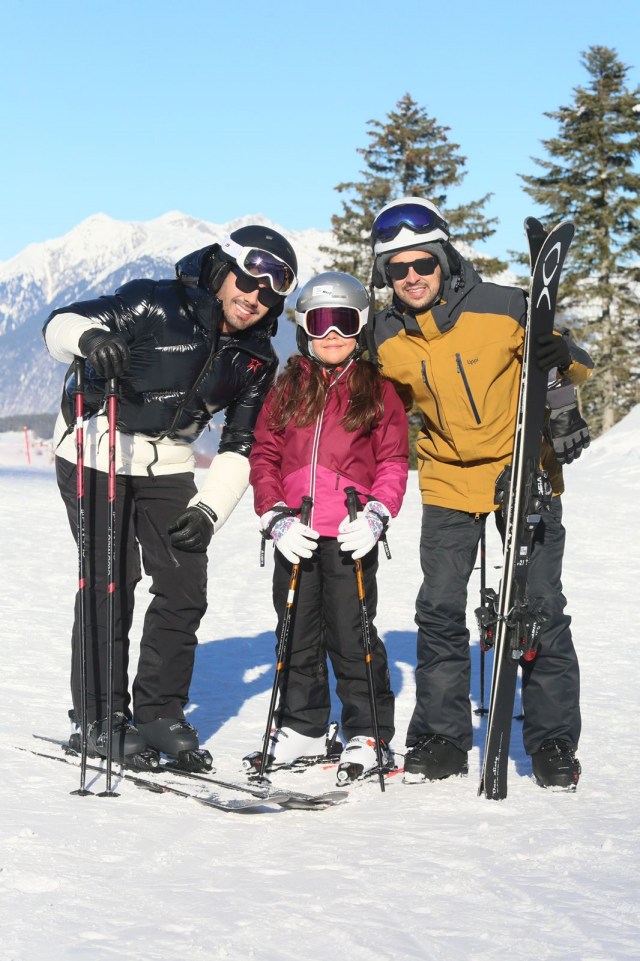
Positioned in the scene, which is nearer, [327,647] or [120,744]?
[120,744]

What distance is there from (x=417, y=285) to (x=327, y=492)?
0.95 meters

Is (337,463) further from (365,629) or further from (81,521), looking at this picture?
(81,521)

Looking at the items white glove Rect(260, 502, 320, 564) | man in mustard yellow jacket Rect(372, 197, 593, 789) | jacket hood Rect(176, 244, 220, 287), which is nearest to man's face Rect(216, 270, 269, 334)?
jacket hood Rect(176, 244, 220, 287)

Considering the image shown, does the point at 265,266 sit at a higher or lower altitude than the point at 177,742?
higher

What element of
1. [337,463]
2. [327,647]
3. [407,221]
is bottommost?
[327,647]

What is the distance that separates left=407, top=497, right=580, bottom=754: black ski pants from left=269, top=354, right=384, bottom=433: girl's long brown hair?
24.8 inches

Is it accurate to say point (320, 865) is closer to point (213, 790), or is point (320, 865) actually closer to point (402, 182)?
point (213, 790)

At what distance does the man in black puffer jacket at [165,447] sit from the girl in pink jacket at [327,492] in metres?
0.20

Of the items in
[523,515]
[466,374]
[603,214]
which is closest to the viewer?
[523,515]

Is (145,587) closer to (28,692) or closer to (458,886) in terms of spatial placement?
(28,692)

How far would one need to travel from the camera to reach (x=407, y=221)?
4273 mm

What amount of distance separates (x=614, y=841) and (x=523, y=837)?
0.29 metres

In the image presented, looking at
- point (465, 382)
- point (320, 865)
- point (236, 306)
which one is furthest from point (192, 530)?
point (320, 865)

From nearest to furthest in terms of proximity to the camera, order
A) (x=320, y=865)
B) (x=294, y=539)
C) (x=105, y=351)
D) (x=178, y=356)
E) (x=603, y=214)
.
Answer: (x=320, y=865) → (x=105, y=351) → (x=294, y=539) → (x=178, y=356) → (x=603, y=214)
